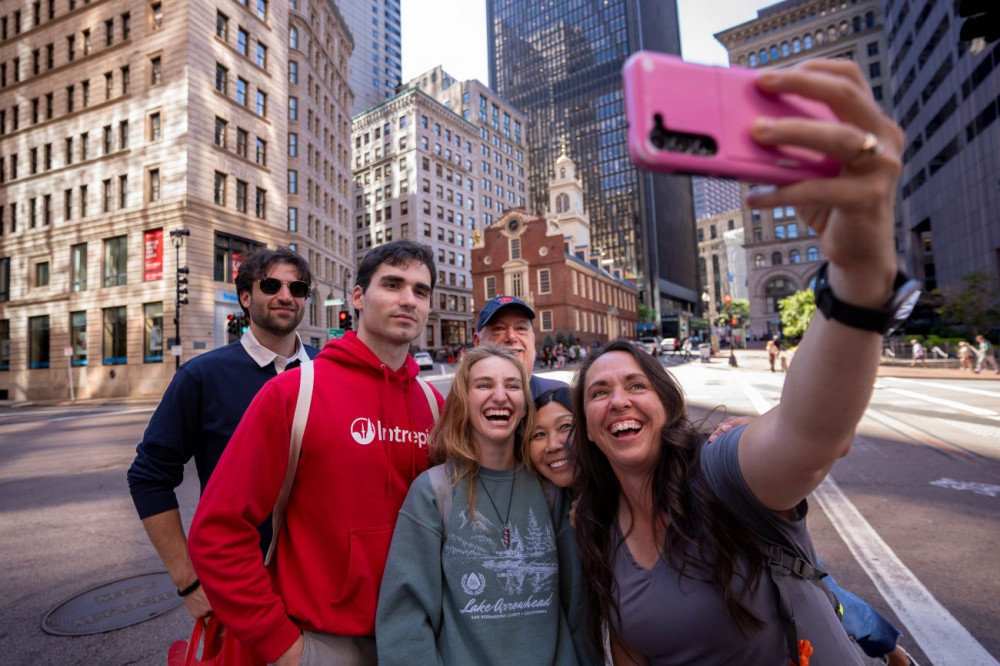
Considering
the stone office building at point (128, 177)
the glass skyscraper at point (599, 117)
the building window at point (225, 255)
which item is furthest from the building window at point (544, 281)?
the glass skyscraper at point (599, 117)

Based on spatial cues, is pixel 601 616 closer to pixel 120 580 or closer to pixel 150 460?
pixel 150 460

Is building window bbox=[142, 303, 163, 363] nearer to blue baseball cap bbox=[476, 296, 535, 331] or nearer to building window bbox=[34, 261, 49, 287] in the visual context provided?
building window bbox=[34, 261, 49, 287]

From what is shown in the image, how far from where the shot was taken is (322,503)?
7.20ft

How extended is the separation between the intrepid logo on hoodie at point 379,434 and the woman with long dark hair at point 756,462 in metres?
0.81

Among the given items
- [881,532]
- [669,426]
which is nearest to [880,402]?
[881,532]

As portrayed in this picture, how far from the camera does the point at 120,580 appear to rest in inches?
192

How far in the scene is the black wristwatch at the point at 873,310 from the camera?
41.2 inches

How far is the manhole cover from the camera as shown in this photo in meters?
4.04

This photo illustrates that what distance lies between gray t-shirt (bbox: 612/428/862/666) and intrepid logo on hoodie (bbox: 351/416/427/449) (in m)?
1.15

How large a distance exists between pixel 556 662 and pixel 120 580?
194 inches

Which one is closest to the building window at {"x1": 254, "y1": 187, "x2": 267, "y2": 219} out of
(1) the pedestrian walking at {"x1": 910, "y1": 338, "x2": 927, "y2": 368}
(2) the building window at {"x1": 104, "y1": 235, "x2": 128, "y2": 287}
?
(2) the building window at {"x1": 104, "y1": 235, "x2": 128, "y2": 287}

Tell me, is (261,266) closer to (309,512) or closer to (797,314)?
(309,512)

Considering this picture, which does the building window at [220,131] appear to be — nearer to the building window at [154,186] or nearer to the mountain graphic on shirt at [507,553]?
the building window at [154,186]

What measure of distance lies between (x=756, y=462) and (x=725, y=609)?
2.33 feet
